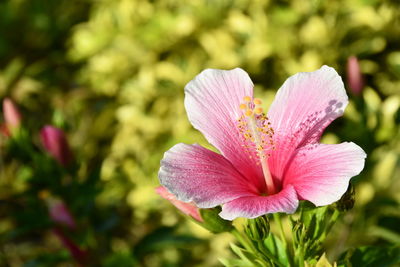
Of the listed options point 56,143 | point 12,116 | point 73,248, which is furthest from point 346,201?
point 12,116

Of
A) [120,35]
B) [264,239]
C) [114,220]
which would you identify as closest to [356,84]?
[264,239]

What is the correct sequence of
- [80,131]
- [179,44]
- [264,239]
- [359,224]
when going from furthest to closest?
1. [80,131]
2. [179,44]
3. [359,224]
4. [264,239]

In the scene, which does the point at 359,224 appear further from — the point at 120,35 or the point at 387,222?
the point at 120,35

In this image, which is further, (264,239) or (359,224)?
(359,224)

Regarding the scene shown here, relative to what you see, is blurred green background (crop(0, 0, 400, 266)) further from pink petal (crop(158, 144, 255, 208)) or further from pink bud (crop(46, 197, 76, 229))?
pink petal (crop(158, 144, 255, 208))

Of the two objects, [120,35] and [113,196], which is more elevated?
[120,35]

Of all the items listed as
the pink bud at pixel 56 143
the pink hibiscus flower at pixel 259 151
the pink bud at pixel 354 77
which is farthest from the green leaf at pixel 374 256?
the pink bud at pixel 56 143

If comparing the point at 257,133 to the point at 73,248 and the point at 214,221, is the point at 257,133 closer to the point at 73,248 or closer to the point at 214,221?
the point at 214,221
